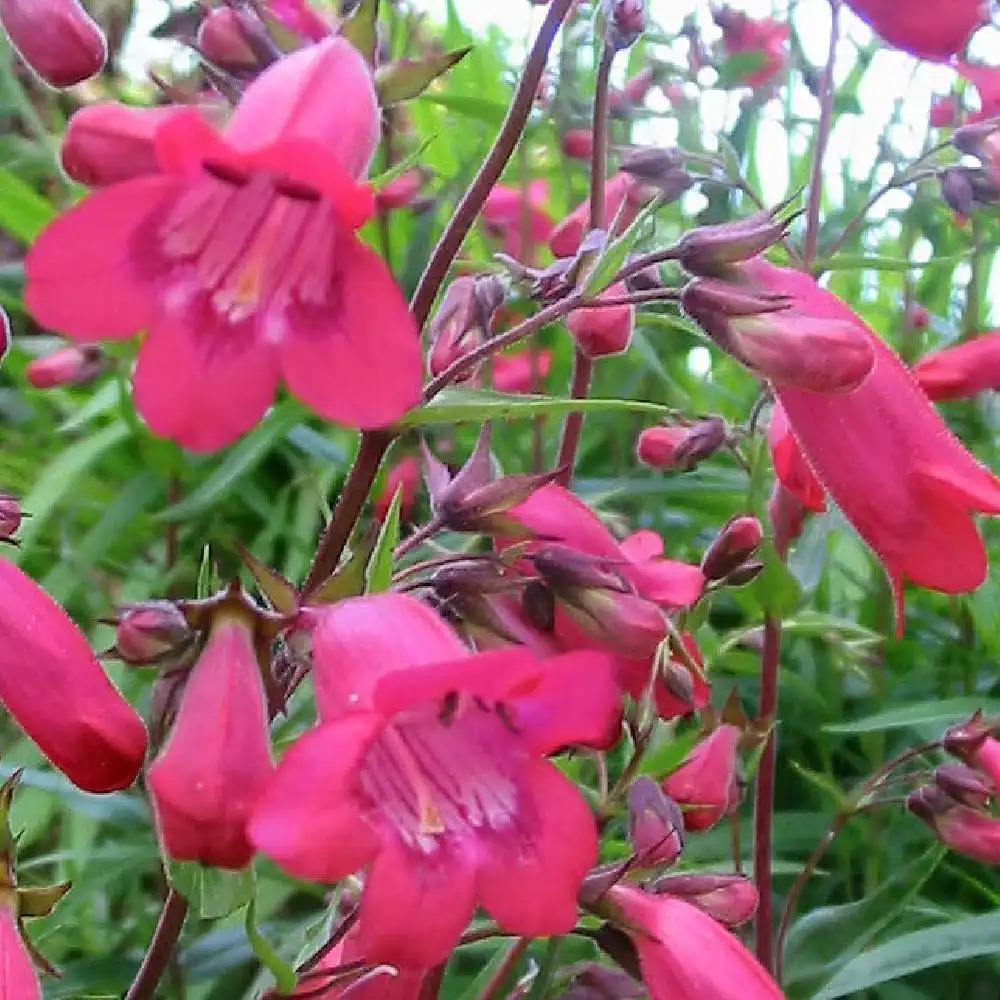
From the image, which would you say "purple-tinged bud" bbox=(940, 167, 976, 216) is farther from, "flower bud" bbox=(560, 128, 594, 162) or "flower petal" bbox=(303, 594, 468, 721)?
"flower petal" bbox=(303, 594, 468, 721)

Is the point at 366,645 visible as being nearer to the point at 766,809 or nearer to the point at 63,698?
the point at 63,698

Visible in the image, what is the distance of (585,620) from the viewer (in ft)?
2.63

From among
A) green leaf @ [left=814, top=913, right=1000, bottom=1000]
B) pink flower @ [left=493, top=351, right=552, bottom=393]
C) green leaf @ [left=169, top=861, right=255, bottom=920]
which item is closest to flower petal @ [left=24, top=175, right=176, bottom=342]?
green leaf @ [left=169, top=861, right=255, bottom=920]

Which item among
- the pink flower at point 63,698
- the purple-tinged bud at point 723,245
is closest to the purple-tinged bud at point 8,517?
the pink flower at point 63,698

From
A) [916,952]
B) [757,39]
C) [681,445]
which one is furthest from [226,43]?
[757,39]

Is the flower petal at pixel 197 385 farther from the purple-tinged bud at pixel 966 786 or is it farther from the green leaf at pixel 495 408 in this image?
the purple-tinged bud at pixel 966 786

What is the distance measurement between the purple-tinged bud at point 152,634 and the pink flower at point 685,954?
33cm

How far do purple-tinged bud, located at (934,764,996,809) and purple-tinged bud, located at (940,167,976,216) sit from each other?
2.11ft

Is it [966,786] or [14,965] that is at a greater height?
[14,965]

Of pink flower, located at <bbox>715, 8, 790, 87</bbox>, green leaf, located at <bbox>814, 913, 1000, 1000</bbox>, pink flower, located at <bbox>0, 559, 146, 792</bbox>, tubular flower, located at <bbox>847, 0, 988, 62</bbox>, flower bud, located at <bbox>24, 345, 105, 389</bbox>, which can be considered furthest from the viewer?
pink flower, located at <bbox>715, 8, 790, 87</bbox>

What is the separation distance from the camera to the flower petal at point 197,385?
2.19ft

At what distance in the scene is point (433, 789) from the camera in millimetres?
740

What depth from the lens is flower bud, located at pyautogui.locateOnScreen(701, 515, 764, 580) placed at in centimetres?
111

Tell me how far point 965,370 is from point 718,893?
2.05ft
